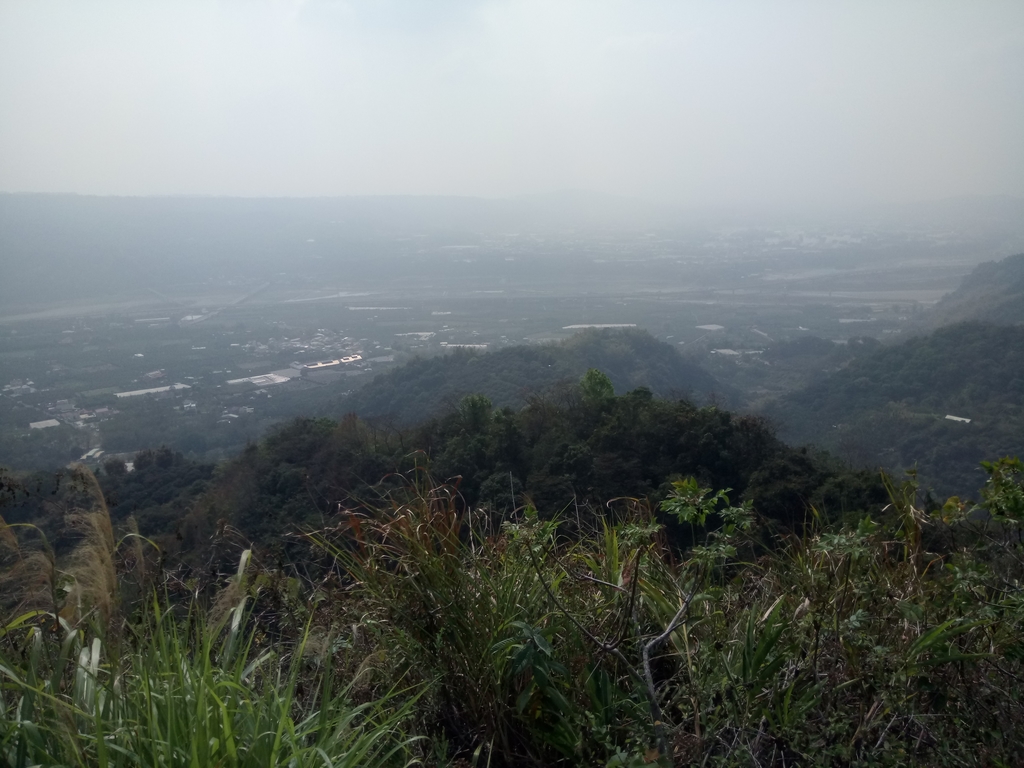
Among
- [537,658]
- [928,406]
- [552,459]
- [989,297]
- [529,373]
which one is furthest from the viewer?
[989,297]

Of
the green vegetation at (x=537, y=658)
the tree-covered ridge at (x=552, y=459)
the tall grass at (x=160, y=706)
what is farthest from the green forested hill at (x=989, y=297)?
the tall grass at (x=160, y=706)

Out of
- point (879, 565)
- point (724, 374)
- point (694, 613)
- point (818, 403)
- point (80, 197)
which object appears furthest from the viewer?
point (80, 197)

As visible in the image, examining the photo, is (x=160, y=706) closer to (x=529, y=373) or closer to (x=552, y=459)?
(x=552, y=459)

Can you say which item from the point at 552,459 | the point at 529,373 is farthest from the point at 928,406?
the point at 529,373

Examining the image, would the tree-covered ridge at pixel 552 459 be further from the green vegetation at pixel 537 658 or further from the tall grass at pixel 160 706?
the tall grass at pixel 160 706

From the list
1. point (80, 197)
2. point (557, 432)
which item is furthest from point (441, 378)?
point (80, 197)

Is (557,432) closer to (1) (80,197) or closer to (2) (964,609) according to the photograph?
(2) (964,609)
